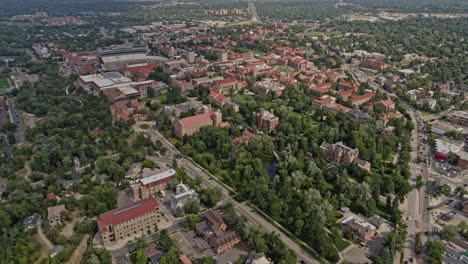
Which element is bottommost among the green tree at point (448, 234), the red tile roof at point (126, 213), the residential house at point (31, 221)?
the residential house at point (31, 221)

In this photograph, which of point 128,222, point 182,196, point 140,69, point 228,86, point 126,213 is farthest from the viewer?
point 140,69

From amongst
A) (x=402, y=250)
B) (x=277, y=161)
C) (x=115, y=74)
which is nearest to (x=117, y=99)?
(x=115, y=74)

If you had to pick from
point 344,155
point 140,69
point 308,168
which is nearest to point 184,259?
Answer: point 308,168

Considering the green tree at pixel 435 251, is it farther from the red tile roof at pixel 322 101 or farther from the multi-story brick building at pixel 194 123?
the red tile roof at pixel 322 101

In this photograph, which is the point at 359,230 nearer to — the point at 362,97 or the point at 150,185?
the point at 150,185

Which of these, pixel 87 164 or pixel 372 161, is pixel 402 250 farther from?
pixel 87 164

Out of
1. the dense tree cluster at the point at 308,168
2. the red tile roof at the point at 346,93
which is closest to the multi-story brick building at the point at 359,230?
the dense tree cluster at the point at 308,168
